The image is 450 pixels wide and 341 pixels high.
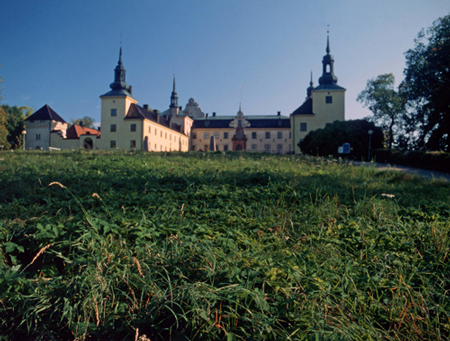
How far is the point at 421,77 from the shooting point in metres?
26.3

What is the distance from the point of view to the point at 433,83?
26.2 m

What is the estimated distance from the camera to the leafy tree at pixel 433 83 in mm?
24797

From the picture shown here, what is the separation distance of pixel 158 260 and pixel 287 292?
120cm

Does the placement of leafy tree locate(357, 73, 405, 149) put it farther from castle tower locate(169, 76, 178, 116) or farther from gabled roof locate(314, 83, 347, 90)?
castle tower locate(169, 76, 178, 116)

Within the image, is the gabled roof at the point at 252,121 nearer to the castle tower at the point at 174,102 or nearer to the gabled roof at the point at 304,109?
the castle tower at the point at 174,102

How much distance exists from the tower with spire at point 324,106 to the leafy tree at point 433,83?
1718cm

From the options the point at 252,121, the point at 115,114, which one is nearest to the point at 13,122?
the point at 115,114

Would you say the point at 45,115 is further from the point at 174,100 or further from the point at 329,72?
the point at 329,72

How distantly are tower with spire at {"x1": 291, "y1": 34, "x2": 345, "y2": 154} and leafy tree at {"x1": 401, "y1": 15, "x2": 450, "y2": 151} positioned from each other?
56.4 ft

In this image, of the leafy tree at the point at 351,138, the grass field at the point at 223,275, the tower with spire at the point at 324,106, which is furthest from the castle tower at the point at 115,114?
the grass field at the point at 223,275

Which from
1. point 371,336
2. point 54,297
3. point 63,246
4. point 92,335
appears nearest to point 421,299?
point 371,336

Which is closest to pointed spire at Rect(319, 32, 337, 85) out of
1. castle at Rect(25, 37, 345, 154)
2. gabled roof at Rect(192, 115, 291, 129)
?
castle at Rect(25, 37, 345, 154)

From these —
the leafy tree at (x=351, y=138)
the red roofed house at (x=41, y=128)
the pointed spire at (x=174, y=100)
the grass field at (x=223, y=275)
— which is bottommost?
the grass field at (x=223, y=275)

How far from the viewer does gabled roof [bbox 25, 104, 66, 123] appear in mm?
58312
